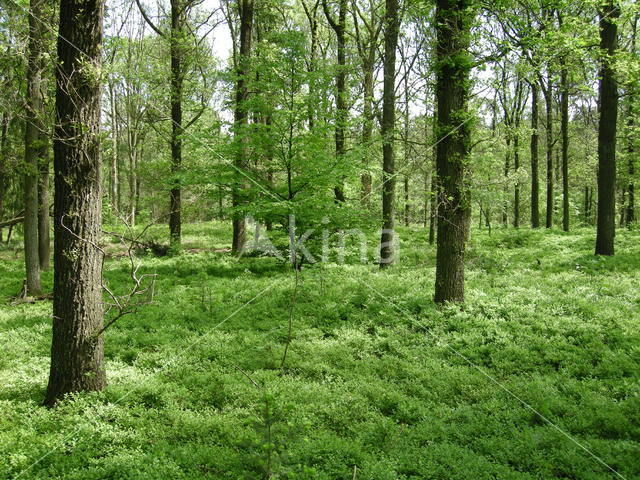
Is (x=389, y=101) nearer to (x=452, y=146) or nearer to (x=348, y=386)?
(x=452, y=146)

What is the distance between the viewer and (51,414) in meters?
5.00

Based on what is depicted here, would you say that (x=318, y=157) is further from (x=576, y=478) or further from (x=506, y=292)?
(x=576, y=478)

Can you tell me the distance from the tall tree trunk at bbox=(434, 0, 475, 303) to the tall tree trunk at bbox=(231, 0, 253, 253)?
4683 millimetres

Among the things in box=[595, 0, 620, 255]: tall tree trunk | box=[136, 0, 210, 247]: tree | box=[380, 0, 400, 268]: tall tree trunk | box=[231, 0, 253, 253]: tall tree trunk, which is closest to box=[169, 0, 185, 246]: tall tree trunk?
box=[136, 0, 210, 247]: tree

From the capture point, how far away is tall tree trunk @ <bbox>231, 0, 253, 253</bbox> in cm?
1064

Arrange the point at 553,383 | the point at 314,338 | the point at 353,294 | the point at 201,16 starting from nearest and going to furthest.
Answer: the point at 553,383, the point at 314,338, the point at 353,294, the point at 201,16

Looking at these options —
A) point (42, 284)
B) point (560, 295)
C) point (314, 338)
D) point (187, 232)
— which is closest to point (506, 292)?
point (560, 295)

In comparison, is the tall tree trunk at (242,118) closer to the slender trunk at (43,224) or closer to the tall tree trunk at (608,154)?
the slender trunk at (43,224)

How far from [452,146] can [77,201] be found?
6682mm

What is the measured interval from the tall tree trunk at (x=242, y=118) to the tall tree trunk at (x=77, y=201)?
483 centimetres

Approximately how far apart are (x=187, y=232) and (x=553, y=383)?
19911mm

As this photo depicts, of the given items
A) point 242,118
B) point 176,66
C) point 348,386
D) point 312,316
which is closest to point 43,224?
point 242,118

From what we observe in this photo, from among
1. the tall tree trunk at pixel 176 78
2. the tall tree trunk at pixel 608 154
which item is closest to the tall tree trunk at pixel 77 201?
the tall tree trunk at pixel 176 78

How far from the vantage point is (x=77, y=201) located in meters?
5.25
